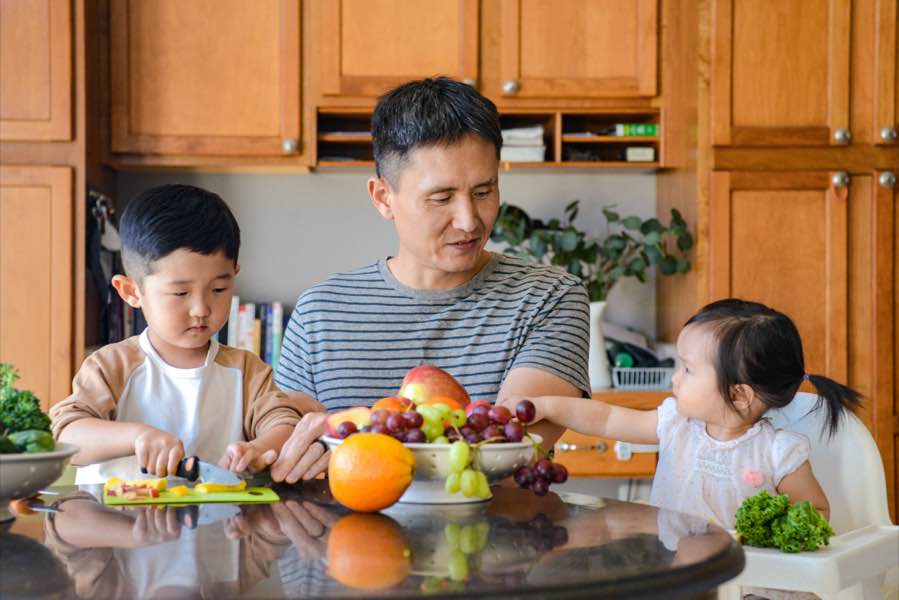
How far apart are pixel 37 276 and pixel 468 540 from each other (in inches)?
92.7

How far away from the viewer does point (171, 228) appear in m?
1.62

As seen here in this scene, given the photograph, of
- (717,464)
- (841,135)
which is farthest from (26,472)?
(841,135)

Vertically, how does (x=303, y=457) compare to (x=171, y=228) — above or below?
below

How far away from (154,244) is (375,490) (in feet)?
2.22

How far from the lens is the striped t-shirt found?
6.09 ft

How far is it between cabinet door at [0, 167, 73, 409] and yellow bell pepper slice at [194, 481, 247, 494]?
6.18 feet

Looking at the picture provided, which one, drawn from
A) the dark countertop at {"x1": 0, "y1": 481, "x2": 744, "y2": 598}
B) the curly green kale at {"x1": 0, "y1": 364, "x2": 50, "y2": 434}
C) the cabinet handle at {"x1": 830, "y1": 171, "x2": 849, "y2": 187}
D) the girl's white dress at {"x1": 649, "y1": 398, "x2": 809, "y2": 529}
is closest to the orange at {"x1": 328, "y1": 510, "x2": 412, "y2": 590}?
the dark countertop at {"x1": 0, "y1": 481, "x2": 744, "y2": 598}

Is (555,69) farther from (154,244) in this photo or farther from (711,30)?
(154,244)

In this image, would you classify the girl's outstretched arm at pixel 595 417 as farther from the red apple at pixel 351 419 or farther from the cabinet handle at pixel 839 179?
the cabinet handle at pixel 839 179

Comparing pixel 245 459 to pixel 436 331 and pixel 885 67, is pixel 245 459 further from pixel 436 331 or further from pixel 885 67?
pixel 885 67

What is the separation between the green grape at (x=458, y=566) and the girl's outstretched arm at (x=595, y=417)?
0.56m

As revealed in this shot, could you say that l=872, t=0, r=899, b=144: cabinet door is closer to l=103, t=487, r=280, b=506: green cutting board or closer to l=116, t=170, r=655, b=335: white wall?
l=116, t=170, r=655, b=335: white wall

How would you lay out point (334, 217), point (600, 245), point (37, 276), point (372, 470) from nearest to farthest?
point (372, 470) < point (37, 276) < point (600, 245) < point (334, 217)


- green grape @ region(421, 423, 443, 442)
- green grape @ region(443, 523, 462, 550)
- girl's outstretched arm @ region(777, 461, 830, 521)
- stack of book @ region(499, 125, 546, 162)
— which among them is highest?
stack of book @ region(499, 125, 546, 162)
